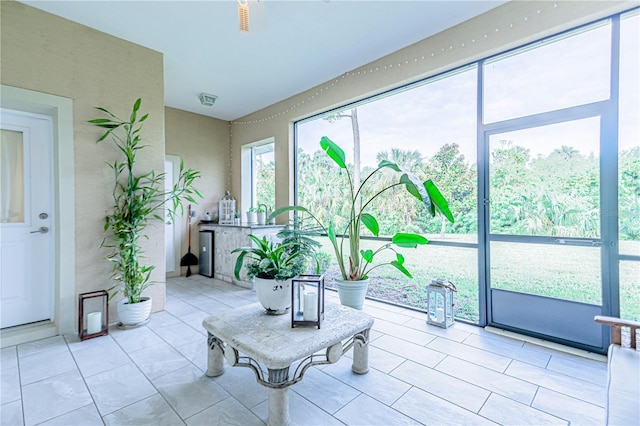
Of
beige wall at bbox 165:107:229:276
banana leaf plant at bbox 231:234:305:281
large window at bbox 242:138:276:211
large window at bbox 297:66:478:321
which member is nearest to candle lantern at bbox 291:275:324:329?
banana leaf plant at bbox 231:234:305:281

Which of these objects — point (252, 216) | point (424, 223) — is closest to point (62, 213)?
point (252, 216)

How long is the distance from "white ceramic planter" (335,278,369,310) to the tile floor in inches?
17.4

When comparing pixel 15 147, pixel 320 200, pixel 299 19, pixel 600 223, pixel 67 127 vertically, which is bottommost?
pixel 600 223

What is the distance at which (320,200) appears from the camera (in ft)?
14.3

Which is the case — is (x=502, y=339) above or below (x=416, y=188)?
below

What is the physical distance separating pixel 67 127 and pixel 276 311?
8.93 feet

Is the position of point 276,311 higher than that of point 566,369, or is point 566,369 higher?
point 276,311

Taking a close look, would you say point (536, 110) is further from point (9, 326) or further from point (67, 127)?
point (9, 326)

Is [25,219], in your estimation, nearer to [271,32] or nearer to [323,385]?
[271,32]

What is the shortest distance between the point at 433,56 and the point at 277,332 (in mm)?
3064

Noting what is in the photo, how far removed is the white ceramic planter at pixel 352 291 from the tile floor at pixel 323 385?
1.45 feet

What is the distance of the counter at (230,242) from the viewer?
4279 millimetres

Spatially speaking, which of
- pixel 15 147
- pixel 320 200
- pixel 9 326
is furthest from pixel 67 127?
pixel 320 200

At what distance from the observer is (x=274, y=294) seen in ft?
6.46
